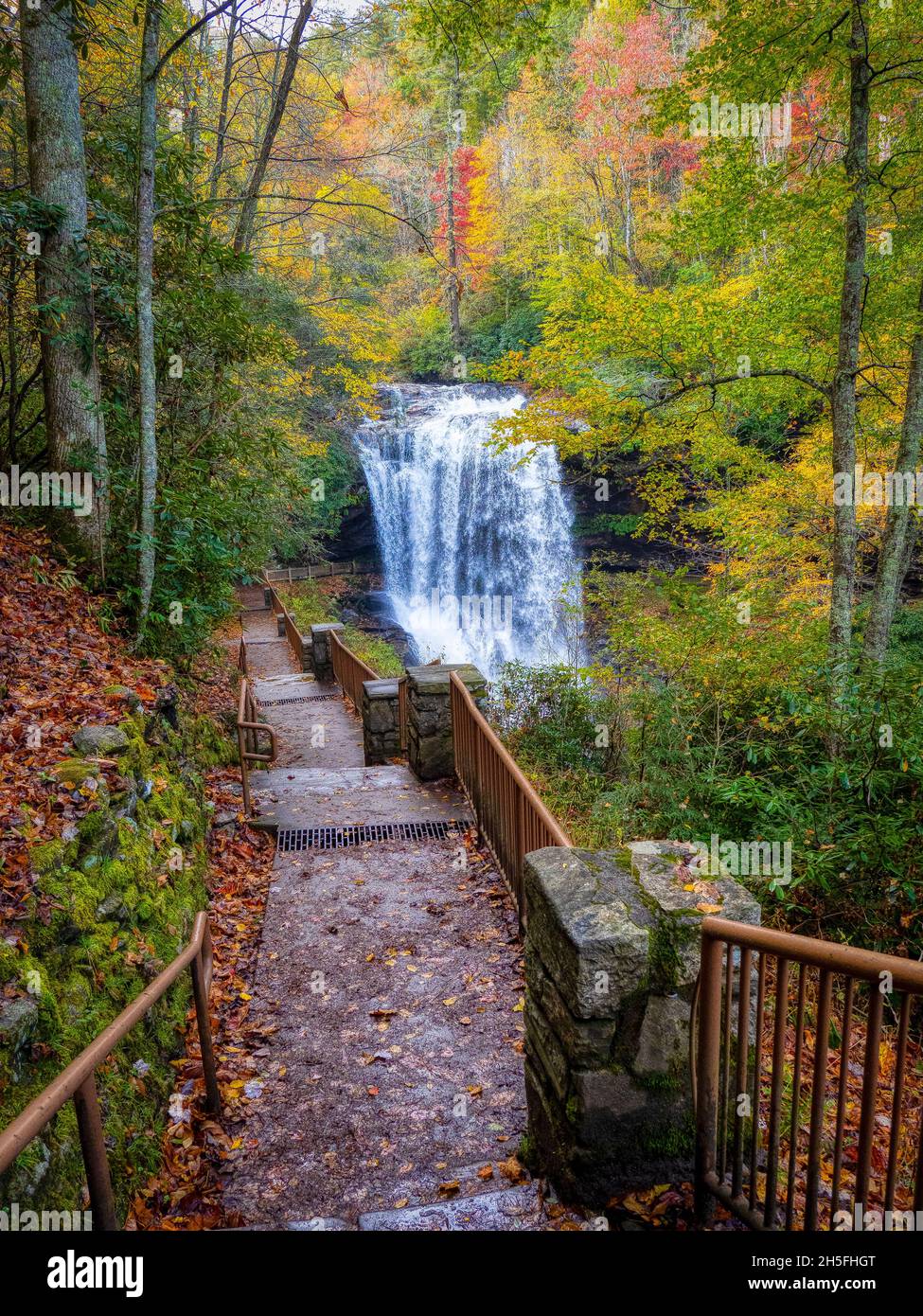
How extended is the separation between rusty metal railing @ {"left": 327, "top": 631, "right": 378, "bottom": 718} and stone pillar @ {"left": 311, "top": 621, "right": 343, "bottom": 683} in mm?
209

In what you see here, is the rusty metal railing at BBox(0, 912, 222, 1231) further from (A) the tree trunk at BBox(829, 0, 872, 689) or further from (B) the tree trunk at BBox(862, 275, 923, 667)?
(B) the tree trunk at BBox(862, 275, 923, 667)

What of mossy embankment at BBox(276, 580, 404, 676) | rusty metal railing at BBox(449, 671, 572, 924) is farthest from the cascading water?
Answer: rusty metal railing at BBox(449, 671, 572, 924)

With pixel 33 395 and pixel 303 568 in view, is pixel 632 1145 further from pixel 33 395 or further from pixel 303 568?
pixel 303 568

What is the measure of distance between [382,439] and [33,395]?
1960 centimetres

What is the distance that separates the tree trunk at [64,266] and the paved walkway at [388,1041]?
361cm

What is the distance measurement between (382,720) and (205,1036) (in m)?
5.62

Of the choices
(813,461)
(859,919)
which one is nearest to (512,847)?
(859,919)

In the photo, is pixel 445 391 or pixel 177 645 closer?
pixel 177 645

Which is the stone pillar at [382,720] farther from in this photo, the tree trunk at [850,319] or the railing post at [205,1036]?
the railing post at [205,1036]

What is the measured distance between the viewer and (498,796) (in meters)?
5.38

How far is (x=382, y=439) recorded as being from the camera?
2616 cm

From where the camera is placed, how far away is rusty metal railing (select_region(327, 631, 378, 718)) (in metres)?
11.6

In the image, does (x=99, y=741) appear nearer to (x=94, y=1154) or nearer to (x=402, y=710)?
(x=94, y=1154)

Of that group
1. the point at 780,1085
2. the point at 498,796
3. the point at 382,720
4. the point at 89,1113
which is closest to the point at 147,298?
the point at 382,720
